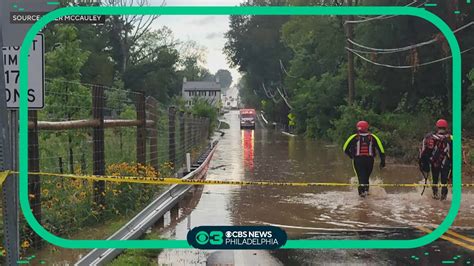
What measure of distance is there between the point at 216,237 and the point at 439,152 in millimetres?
8142

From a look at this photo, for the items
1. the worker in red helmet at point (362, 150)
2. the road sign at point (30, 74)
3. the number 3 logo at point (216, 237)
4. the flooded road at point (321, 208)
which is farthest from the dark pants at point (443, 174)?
the road sign at point (30, 74)

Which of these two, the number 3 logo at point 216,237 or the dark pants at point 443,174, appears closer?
the number 3 logo at point 216,237

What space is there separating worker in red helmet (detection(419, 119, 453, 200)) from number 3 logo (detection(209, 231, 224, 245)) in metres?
7.80

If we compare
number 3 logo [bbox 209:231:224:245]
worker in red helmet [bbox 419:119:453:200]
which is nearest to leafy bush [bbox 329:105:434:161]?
worker in red helmet [bbox 419:119:453:200]

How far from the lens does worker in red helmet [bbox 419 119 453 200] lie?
1183 cm

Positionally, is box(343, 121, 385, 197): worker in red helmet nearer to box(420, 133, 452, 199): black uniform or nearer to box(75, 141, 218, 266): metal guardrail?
box(420, 133, 452, 199): black uniform

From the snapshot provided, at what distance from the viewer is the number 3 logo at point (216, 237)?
502 centimetres

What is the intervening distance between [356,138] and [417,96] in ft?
58.0

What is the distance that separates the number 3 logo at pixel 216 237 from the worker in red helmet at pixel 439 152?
780 cm

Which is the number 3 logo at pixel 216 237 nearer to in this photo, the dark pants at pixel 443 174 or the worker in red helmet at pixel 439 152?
the worker in red helmet at pixel 439 152

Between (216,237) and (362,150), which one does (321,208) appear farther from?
(216,237)

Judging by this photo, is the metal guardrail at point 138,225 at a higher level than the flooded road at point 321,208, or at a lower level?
higher

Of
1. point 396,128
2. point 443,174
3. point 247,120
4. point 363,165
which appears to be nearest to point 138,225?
point 363,165

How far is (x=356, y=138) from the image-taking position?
11578mm
